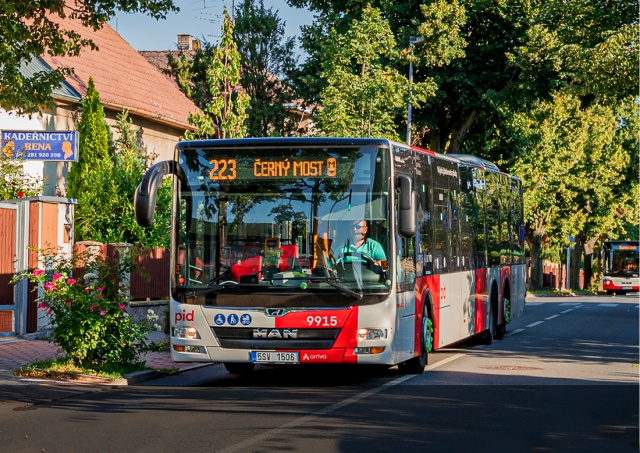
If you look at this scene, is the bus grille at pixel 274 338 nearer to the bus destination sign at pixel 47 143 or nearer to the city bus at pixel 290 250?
the city bus at pixel 290 250

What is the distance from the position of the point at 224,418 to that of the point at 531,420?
9.28ft

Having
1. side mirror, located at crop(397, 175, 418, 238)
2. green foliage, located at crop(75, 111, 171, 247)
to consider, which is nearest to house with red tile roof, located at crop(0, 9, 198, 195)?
green foliage, located at crop(75, 111, 171, 247)

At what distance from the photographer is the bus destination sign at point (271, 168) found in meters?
14.2

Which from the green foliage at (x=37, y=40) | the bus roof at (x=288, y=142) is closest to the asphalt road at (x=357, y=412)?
the bus roof at (x=288, y=142)

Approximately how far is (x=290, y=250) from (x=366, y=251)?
0.88 m

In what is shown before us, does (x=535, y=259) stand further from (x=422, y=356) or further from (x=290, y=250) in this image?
(x=290, y=250)

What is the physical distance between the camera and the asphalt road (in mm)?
9672

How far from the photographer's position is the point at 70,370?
608 inches

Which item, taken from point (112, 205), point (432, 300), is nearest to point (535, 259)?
point (112, 205)

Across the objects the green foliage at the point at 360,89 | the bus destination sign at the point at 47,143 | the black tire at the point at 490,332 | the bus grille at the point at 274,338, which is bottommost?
the black tire at the point at 490,332

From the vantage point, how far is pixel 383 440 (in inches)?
382

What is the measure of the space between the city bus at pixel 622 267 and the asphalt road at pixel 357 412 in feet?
159

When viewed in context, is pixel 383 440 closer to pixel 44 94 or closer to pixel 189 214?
pixel 189 214

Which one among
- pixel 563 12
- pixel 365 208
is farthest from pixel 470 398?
pixel 563 12
